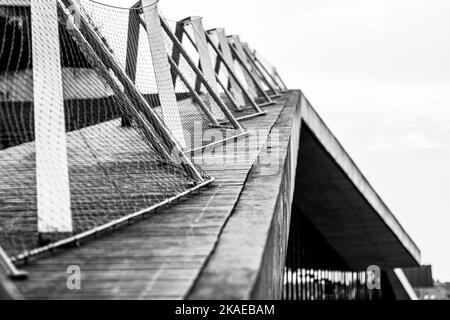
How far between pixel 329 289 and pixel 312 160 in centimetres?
875

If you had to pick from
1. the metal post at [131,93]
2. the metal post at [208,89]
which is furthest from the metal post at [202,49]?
the metal post at [131,93]

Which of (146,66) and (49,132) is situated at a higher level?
(146,66)

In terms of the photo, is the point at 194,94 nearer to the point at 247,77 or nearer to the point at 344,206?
the point at 247,77

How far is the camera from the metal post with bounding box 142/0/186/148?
8664mm

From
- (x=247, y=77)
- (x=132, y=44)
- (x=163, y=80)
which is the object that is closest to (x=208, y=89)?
(x=132, y=44)

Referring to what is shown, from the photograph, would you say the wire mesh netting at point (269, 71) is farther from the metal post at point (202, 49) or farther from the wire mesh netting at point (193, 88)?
the wire mesh netting at point (193, 88)

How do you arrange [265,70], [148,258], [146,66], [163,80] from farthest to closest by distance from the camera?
[265,70] → [146,66] → [163,80] → [148,258]

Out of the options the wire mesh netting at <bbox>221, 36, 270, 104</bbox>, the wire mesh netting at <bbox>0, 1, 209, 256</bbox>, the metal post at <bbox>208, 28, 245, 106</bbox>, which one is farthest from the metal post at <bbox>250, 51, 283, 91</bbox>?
the wire mesh netting at <bbox>0, 1, 209, 256</bbox>

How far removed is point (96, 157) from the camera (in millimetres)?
8289

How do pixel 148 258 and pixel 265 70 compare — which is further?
pixel 265 70

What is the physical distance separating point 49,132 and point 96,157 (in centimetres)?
292

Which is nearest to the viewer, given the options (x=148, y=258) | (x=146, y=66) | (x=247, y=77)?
(x=148, y=258)
